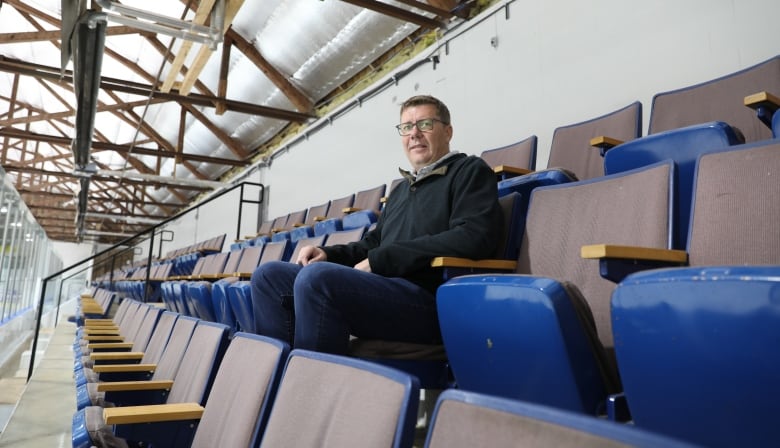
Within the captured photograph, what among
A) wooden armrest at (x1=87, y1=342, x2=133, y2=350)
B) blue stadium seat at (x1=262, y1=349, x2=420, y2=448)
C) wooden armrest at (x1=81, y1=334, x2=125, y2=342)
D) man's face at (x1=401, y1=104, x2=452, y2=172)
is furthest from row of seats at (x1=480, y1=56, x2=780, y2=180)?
wooden armrest at (x1=81, y1=334, x2=125, y2=342)

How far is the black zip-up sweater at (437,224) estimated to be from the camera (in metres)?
0.68

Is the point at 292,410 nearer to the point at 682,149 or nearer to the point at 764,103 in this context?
the point at 682,149

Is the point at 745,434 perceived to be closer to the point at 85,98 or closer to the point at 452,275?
the point at 452,275

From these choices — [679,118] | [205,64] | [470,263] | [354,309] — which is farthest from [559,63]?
[205,64]

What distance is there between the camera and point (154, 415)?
24.4 inches

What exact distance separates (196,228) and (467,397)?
6418mm

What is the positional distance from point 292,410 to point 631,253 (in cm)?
33

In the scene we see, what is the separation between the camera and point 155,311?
1334mm

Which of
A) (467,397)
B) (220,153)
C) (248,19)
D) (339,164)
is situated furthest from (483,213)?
(220,153)

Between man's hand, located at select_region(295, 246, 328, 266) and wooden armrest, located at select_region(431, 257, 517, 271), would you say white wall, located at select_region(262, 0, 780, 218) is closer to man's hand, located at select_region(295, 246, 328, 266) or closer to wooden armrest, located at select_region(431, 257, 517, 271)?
wooden armrest, located at select_region(431, 257, 517, 271)

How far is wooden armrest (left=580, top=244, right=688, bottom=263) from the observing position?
1.47ft

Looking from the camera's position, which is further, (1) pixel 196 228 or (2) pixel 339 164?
(1) pixel 196 228

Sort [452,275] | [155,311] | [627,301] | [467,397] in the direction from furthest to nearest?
[155,311] < [452,275] < [627,301] < [467,397]

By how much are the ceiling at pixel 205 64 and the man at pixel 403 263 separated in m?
1.54
